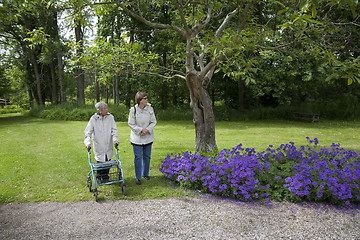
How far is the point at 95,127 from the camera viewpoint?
5.25m

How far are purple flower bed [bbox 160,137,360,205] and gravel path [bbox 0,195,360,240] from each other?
8.7 inches

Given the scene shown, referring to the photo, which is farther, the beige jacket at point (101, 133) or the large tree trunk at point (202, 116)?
the large tree trunk at point (202, 116)

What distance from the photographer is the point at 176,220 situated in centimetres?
399

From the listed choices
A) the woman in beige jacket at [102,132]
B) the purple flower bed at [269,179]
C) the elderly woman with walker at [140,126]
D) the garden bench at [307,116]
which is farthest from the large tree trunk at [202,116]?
the garden bench at [307,116]

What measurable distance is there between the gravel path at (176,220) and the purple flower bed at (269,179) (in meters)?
0.22

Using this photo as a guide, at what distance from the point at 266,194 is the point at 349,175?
150 centimetres

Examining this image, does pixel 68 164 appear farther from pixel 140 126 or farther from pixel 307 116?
pixel 307 116

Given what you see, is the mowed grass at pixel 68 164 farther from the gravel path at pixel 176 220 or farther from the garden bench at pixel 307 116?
the garden bench at pixel 307 116

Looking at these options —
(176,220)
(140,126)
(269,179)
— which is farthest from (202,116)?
(176,220)

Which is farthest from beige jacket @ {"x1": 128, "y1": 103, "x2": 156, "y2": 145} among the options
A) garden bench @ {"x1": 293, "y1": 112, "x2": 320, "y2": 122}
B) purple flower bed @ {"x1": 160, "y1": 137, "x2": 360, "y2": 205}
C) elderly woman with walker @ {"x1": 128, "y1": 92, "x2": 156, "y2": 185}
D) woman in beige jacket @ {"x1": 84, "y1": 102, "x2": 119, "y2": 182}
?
garden bench @ {"x1": 293, "y1": 112, "x2": 320, "y2": 122}

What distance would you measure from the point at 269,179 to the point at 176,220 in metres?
2.04

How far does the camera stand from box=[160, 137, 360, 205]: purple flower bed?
14.8 feet

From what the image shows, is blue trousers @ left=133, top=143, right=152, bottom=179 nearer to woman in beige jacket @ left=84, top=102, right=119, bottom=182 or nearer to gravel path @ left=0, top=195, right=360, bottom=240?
woman in beige jacket @ left=84, top=102, right=119, bottom=182

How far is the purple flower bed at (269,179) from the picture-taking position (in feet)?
14.8
